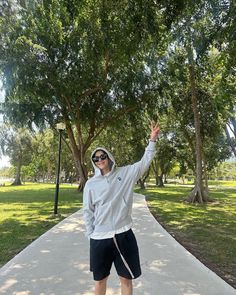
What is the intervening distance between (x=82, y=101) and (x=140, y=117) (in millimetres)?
4070

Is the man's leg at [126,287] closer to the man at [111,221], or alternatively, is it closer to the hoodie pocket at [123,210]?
the man at [111,221]

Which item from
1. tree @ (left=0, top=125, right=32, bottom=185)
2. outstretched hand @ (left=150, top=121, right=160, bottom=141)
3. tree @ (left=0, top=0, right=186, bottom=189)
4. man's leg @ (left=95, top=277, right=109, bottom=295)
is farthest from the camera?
tree @ (left=0, top=125, right=32, bottom=185)

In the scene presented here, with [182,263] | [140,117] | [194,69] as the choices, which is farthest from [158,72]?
[182,263]

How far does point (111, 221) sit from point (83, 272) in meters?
2.26

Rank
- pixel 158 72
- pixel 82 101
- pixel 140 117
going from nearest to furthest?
1. pixel 158 72
2. pixel 82 101
3. pixel 140 117

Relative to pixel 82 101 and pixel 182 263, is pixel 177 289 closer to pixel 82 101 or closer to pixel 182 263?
pixel 182 263

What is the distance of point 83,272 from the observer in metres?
5.48

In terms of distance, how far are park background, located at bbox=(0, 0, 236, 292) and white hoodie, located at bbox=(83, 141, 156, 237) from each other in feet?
8.65

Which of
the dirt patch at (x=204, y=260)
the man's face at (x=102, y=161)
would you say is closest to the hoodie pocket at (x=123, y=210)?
the man's face at (x=102, y=161)

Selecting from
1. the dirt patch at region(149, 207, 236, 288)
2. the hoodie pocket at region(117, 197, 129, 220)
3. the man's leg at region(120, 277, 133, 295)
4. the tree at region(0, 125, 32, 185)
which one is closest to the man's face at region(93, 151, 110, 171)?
the hoodie pocket at region(117, 197, 129, 220)

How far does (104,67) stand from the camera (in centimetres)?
2023

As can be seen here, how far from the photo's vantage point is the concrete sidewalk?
15.5ft

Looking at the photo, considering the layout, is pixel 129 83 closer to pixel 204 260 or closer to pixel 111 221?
pixel 204 260

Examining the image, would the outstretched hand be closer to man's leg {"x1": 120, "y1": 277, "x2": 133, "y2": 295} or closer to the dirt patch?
man's leg {"x1": 120, "y1": 277, "x2": 133, "y2": 295}
